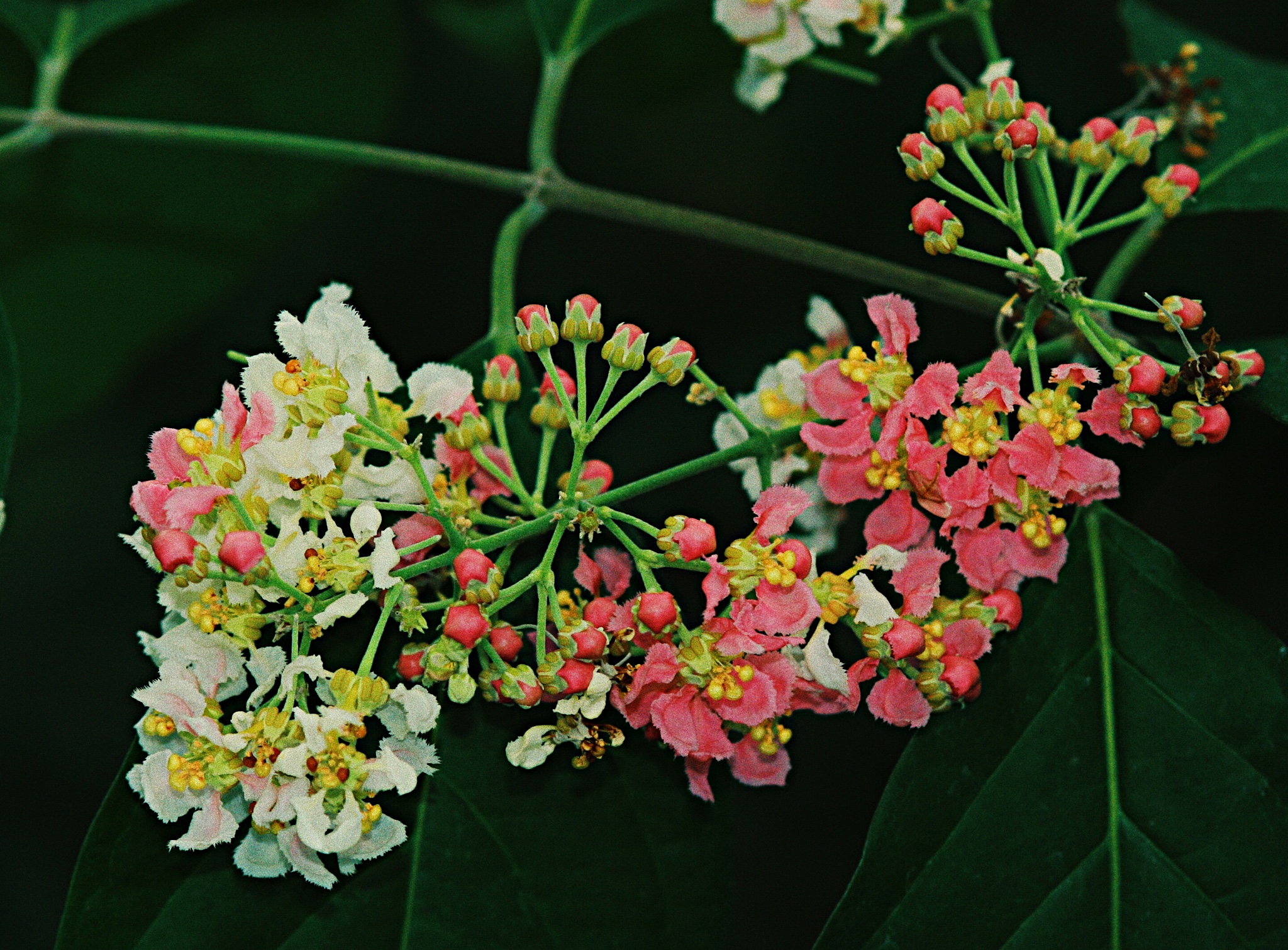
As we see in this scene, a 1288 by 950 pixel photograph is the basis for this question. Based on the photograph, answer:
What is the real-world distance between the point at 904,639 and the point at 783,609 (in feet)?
0.61

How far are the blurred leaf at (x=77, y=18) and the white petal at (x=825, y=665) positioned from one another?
86.0 inches

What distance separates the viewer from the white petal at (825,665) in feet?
5.60

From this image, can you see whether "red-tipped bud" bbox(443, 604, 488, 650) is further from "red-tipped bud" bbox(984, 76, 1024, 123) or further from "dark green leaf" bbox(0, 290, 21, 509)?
"red-tipped bud" bbox(984, 76, 1024, 123)

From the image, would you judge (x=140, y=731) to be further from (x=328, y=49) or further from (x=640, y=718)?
(x=328, y=49)

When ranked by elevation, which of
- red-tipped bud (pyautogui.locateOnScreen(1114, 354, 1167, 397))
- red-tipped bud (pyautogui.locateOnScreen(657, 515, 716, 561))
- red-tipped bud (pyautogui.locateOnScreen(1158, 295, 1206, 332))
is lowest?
red-tipped bud (pyautogui.locateOnScreen(657, 515, 716, 561))

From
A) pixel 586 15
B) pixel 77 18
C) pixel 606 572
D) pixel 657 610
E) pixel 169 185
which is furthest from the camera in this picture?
pixel 169 185

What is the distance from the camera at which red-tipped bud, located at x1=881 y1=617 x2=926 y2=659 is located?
172 cm

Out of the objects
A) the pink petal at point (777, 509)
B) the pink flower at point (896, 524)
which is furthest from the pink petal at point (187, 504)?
the pink flower at point (896, 524)

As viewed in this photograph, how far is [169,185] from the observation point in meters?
3.64

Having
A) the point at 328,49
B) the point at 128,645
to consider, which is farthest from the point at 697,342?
the point at 128,645

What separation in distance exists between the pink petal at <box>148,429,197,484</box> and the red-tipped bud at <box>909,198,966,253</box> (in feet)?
3.41

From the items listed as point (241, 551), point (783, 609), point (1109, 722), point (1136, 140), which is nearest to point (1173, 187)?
point (1136, 140)

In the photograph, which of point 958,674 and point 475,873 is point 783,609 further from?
point 475,873

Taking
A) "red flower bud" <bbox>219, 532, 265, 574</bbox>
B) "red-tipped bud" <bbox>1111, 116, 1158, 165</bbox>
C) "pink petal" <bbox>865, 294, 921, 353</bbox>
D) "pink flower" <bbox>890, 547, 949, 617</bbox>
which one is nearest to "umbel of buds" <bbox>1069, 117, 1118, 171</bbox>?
"red-tipped bud" <bbox>1111, 116, 1158, 165</bbox>
